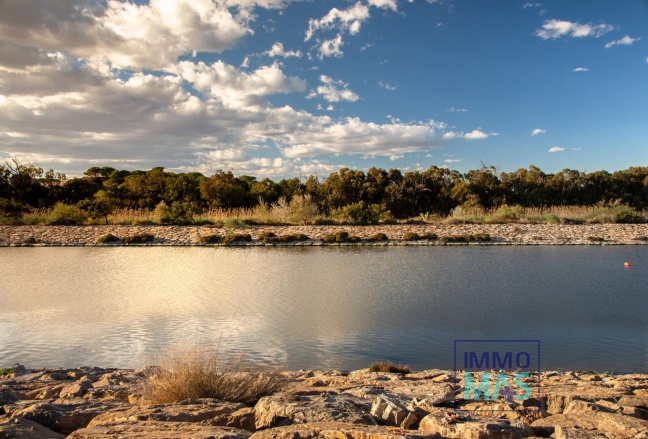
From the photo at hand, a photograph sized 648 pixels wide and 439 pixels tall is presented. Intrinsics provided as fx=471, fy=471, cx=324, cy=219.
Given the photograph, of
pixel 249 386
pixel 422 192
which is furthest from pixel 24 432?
pixel 422 192

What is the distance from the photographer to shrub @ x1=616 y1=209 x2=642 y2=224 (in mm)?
26938

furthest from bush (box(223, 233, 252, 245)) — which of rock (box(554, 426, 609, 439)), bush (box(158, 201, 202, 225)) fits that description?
rock (box(554, 426, 609, 439))

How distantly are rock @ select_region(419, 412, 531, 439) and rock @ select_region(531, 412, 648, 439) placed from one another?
199 mm

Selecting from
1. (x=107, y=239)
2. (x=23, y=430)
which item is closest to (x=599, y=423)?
(x=23, y=430)

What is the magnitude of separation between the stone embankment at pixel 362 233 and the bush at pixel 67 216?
1409 millimetres

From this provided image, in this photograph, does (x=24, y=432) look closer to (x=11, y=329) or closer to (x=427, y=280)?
(x=11, y=329)

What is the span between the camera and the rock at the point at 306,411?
121 inches

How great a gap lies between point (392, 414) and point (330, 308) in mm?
5833

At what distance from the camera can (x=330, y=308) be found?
9031 mm

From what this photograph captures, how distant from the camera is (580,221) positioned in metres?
26.9

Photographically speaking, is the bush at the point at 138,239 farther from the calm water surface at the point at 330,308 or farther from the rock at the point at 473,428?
the rock at the point at 473,428

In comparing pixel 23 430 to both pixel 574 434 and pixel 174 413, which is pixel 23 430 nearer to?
pixel 174 413

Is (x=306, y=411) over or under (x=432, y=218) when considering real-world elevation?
under

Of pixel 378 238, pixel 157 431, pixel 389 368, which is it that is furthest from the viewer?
pixel 378 238
